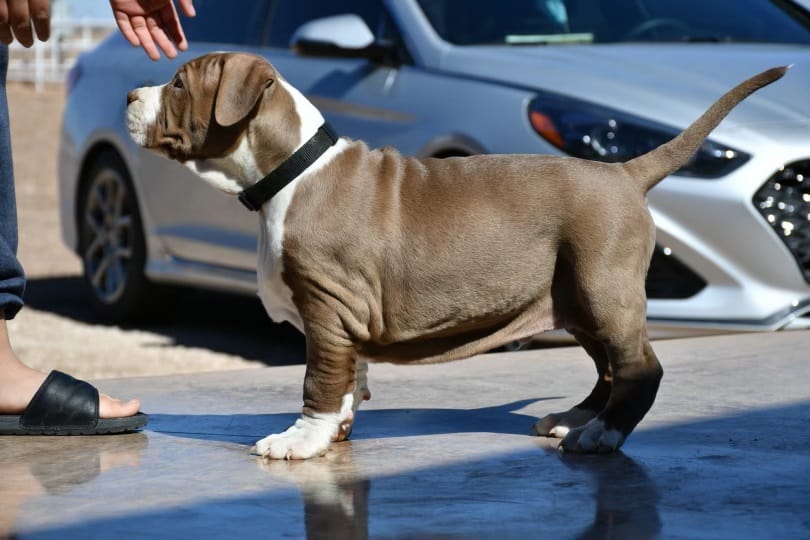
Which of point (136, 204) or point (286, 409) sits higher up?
point (286, 409)

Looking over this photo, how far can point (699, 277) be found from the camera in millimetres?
5004

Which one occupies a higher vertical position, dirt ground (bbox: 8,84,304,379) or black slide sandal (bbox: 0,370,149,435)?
black slide sandal (bbox: 0,370,149,435)

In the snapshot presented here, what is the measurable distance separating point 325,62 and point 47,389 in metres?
2.97

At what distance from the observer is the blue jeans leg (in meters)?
3.73

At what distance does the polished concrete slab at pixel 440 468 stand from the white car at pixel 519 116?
2.15 feet

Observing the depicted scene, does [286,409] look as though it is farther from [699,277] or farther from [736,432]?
[699,277]

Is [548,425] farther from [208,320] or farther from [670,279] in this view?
[208,320]

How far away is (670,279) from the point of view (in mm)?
5031

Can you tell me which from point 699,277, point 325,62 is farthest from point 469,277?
point 325,62

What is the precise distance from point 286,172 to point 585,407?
96 cm

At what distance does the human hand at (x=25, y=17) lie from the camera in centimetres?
331

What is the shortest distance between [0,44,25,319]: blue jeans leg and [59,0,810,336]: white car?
2071 mm

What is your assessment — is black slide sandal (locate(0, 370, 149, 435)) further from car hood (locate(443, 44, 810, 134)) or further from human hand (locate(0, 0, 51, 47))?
car hood (locate(443, 44, 810, 134))

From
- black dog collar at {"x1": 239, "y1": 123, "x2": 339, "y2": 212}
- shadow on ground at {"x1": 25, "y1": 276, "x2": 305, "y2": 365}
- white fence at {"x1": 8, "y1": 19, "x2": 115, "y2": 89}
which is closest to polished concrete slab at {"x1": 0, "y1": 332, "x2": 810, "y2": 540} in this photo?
black dog collar at {"x1": 239, "y1": 123, "x2": 339, "y2": 212}
